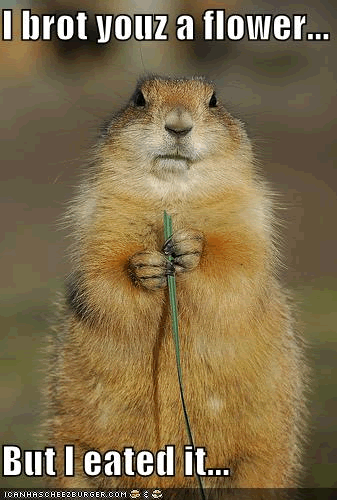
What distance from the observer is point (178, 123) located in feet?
16.6

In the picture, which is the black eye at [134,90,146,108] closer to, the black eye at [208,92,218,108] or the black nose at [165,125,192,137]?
the black eye at [208,92,218,108]

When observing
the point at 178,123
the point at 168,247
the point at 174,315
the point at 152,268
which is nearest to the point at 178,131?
the point at 178,123

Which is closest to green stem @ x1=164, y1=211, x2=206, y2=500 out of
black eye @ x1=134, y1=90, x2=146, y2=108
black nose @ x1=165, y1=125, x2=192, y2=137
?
black nose @ x1=165, y1=125, x2=192, y2=137

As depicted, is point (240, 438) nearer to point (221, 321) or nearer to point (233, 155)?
point (221, 321)

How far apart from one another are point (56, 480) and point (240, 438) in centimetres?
104

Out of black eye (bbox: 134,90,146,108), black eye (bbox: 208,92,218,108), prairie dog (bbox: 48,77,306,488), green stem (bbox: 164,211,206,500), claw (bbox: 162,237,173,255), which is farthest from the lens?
black eye (bbox: 208,92,218,108)

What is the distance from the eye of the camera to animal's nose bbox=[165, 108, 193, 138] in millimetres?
5059

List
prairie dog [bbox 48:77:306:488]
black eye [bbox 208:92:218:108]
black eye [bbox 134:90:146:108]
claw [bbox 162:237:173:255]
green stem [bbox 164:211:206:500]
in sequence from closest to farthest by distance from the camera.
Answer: green stem [bbox 164:211:206:500]
claw [bbox 162:237:173:255]
prairie dog [bbox 48:77:306:488]
black eye [bbox 134:90:146:108]
black eye [bbox 208:92:218:108]

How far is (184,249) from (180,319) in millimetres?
423

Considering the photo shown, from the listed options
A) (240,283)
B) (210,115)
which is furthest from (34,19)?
A: (240,283)

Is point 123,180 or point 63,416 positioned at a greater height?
point 123,180

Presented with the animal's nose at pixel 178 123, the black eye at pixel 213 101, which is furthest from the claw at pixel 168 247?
the black eye at pixel 213 101

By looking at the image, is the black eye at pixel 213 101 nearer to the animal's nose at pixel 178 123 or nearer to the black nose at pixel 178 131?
the animal's nose at pixel 178 123

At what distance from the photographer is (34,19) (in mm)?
8609
